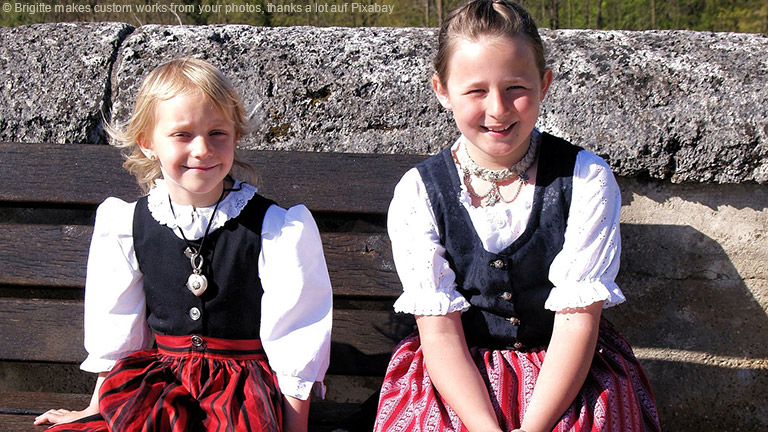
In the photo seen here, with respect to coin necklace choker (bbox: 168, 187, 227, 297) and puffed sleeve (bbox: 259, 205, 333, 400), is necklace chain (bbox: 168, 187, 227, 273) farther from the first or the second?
puffed sleeve (bbox: 259, 205, 333, 400)

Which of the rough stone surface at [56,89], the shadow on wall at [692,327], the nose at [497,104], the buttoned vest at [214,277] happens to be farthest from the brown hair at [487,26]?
the rough stone surface at [56,89]

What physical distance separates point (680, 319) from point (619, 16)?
2.51m

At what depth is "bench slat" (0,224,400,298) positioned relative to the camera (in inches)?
79.9

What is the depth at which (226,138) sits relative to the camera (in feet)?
5.72

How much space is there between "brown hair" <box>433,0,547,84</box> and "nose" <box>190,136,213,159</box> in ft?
1.95

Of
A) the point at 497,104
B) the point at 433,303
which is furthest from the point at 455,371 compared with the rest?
the point at 497,104

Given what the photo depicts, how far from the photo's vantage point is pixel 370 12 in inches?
159

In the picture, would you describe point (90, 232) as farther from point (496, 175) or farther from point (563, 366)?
point (563, 366)

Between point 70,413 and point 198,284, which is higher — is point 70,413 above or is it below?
below

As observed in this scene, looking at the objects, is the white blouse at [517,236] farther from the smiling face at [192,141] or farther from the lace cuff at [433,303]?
the smiling face at [192,141]

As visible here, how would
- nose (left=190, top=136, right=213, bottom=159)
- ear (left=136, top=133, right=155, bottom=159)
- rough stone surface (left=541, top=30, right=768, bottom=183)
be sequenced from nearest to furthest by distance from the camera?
nose (left=190, top=136, right=213, bottom=159)
ear (left=136, top=133, right=155, bottom=159)
rough stone surface (left=541, top=30, right=768, bottom=183)

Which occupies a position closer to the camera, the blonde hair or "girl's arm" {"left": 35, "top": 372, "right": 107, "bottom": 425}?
the blonde hair

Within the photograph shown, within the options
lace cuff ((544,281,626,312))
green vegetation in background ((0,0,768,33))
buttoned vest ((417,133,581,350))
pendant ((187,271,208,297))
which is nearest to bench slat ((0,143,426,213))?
buttoned vest ((417,133,581,350))

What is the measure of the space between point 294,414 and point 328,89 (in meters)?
0.93
